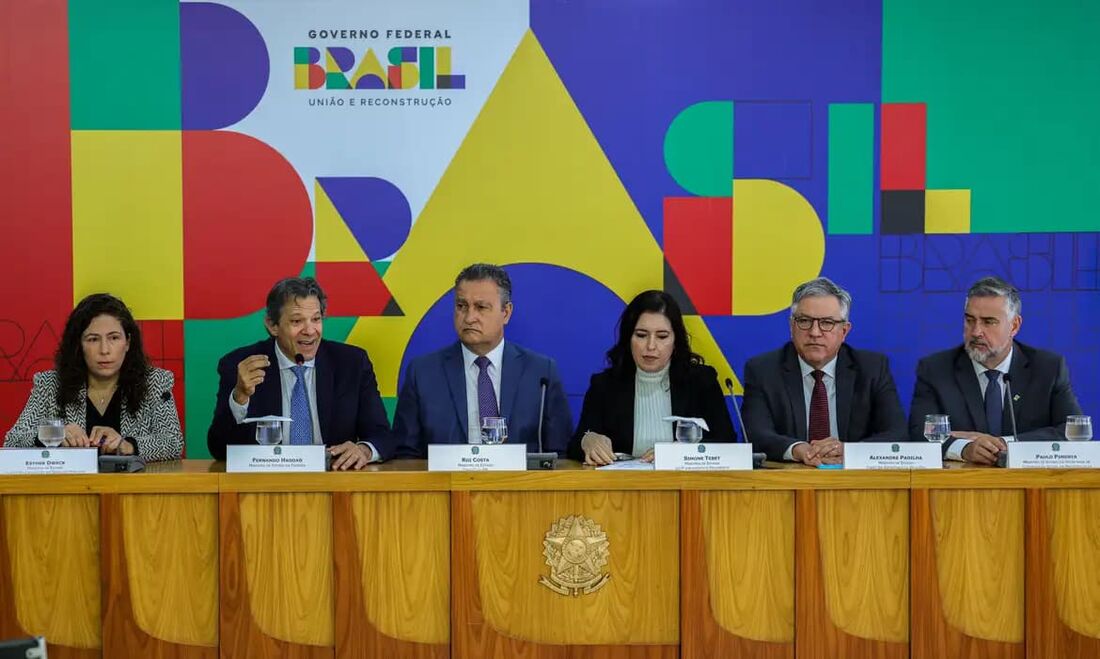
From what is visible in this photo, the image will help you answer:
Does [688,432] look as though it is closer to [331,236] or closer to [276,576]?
[276,576]

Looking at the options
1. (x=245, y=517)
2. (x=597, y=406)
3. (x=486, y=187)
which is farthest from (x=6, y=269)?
(x=597, y=406)

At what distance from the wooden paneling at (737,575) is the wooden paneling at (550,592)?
0.04 meters

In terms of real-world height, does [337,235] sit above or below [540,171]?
below

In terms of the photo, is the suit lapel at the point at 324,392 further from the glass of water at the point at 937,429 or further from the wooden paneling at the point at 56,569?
the glass of water at the point at 937,429

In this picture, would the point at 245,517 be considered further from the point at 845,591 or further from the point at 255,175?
the point at 255,175

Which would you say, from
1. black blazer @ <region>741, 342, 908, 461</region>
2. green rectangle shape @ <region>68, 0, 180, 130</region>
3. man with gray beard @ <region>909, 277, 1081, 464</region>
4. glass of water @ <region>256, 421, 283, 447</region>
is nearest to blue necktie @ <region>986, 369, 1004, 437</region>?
man with gray beard @ <region>909, 277, 1081, 464</region>

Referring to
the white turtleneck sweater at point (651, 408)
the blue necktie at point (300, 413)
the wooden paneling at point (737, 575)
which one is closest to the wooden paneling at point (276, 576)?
the blue necktie at point (300, 413)

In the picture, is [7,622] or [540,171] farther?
[540,171]

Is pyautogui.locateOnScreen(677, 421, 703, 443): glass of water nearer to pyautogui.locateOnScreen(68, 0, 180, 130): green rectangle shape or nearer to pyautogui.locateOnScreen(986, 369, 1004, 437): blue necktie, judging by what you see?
pyautogui.locateOnScreen(986, 369, 1004, 437): blue necktie

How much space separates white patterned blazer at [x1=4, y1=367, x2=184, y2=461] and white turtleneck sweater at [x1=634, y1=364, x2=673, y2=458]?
146cm

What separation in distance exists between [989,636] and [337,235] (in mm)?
2743

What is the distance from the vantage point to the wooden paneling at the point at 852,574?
262 cm

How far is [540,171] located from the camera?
4191 mm

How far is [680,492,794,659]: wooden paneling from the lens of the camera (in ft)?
8.58
